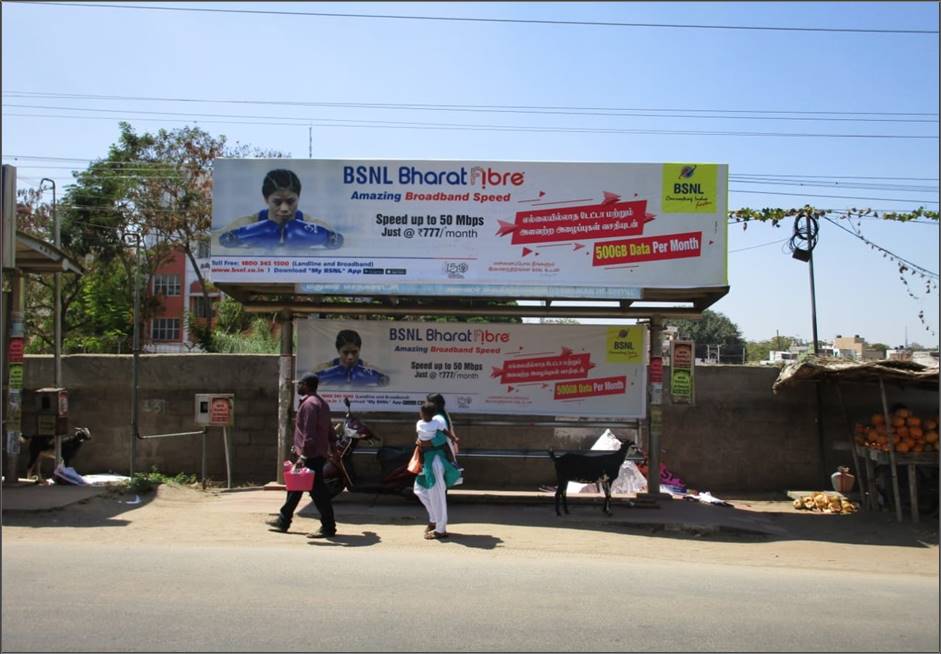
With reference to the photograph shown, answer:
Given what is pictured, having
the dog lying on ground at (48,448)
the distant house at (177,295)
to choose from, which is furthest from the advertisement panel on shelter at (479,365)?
the distant house at (177,295)

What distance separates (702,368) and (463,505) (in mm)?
4840

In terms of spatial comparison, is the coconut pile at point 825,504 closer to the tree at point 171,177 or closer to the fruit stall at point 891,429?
the fruit stall at point 891,429

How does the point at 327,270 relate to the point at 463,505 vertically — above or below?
above

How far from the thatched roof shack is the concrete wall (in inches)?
43.3

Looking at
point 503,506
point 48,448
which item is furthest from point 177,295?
point 503,506

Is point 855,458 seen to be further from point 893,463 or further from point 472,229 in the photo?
point 472,229

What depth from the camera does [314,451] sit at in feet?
30.8

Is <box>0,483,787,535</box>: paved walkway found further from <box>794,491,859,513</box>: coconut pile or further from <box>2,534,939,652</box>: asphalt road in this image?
<box>2,534,939,652</box>: asphalt road

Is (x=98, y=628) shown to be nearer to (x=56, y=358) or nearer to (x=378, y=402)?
(x=378, y=402)

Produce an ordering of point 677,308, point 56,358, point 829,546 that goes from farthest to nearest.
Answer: point 56,358 < point 677,308 < point 829,546

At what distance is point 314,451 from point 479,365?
365 cm

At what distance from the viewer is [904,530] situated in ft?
36.2

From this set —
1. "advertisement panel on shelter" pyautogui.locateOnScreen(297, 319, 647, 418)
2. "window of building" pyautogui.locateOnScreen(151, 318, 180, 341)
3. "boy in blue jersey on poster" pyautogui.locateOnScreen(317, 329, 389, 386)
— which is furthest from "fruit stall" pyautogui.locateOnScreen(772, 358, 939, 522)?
"window of building" pyautogui.locateOnScreen(151, 318, 180, 341)

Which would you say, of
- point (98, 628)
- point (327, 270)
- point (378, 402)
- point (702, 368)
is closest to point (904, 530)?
point (702, 368)
